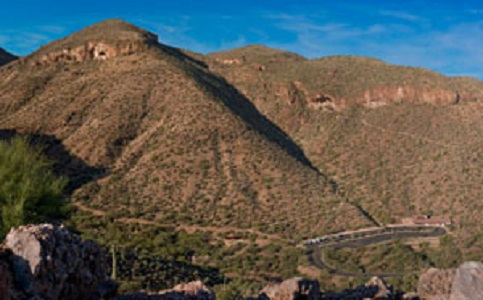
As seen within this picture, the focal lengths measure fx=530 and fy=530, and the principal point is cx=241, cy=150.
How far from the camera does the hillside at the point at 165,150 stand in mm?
39750

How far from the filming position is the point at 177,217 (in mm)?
40438

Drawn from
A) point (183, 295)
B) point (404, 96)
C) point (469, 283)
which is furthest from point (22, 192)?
point (404, 96)

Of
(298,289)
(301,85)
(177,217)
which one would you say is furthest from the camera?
(301,85)

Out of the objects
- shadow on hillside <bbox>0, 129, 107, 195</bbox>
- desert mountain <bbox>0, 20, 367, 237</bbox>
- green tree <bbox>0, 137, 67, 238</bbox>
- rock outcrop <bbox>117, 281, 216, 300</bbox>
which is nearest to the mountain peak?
desert mountain <bbox>0, 20, 367, 237</bbox>

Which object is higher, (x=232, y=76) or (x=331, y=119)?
(x=232, y=76)

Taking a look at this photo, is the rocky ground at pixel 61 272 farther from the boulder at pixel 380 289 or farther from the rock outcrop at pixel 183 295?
the boulder at pixel 380 289

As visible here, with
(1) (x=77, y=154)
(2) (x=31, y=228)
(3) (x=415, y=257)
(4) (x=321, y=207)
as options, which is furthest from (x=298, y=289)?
(1) (x=77, y=154)

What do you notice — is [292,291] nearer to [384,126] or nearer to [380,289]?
[380,289]

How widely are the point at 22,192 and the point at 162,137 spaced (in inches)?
1493

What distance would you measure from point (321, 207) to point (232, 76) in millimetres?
43523

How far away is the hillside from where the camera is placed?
130 ft

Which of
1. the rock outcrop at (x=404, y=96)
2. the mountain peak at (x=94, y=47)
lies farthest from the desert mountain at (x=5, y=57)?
the rock outcrop at (x=404, y=96)

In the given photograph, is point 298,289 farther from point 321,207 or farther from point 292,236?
point 321,207

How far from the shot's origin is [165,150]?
50219 millimetres
